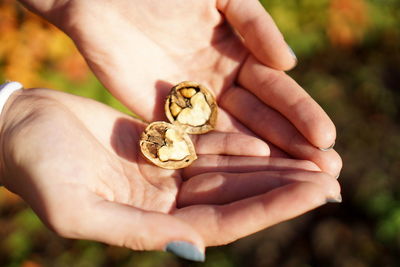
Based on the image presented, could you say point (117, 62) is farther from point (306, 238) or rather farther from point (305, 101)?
point (306, 238)

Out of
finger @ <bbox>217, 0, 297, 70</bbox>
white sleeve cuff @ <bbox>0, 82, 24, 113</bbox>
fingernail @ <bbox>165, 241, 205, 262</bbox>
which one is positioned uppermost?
white sleeve cuff @ <bbox>0, 82, 24, 113</bbox>

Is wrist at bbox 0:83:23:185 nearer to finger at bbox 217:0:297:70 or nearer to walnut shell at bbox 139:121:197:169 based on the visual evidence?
walnut shell at bbox 139:121:197:169

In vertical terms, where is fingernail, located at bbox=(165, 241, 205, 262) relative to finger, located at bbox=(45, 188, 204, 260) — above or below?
below

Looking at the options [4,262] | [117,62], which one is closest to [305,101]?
[117,62]

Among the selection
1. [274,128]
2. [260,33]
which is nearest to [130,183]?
[274,128]

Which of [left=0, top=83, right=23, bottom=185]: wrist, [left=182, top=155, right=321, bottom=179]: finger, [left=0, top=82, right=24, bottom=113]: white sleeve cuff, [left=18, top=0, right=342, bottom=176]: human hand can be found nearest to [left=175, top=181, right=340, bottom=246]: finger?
[left=182, top=155, right=321, bottom=179]: finger

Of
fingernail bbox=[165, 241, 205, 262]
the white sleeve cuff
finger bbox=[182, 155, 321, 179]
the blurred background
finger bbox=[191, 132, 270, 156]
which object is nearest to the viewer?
fingernail bbox=[165, 241, 205, 262]
